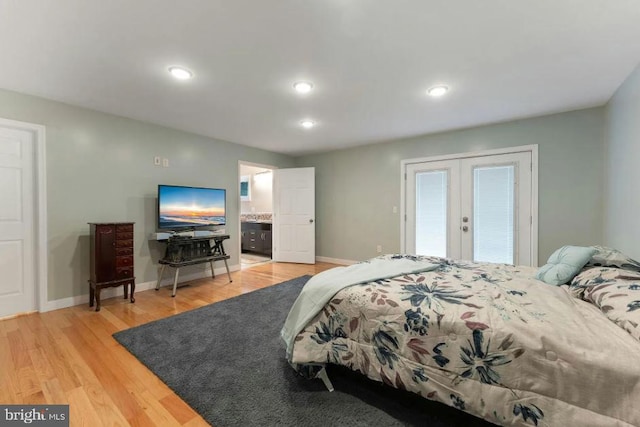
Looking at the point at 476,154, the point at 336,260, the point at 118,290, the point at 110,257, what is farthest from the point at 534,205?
the point at 118,290

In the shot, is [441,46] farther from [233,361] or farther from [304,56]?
[233,361]

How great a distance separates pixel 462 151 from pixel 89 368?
4.87m

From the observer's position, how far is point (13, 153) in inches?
109

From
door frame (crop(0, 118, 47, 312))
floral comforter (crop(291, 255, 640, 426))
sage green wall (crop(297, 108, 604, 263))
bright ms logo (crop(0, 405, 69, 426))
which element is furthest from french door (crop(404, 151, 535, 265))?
door frame (crop(0, 118, 47, 312))

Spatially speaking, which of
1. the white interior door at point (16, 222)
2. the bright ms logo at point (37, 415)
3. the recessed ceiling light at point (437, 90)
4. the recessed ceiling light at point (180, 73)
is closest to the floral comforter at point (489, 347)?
the bright ms logo at point (37, 415)

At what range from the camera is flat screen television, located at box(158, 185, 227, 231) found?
3.66 m

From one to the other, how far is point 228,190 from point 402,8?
3826 mm

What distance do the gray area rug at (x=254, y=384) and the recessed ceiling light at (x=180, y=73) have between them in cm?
234

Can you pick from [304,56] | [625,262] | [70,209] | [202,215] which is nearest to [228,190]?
[202,215]

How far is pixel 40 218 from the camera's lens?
9.39 ft

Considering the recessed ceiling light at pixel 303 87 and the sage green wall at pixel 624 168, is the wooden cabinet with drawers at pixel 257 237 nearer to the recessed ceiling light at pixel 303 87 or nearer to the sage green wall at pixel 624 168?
the recessed ceiling light at pixel 303 87

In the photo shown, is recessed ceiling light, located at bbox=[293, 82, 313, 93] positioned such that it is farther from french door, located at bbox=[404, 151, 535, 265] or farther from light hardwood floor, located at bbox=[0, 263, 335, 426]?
light hardwood floor, located at bbox=[0, 263, 335, 426]

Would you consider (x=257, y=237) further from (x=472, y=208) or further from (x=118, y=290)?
(x=472, y=208)

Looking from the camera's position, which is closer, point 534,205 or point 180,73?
point 180,73
